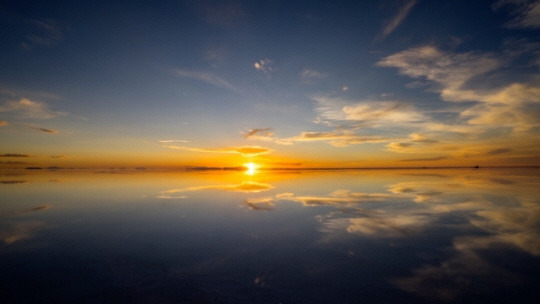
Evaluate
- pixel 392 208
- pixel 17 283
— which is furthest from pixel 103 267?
pixel 392 208

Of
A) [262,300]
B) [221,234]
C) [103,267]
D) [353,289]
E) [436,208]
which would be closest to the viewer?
[262,300]

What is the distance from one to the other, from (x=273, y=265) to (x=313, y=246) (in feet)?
8.17

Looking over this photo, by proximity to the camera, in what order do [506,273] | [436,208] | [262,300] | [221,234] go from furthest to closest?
[436,208]
[221,234]
[506,273]
[262,300]

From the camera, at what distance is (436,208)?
17.1 meters

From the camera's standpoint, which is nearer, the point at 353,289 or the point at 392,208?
the point at 353,289

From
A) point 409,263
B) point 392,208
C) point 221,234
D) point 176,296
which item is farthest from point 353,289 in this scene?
point 392,208

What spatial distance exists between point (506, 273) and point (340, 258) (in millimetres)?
4699

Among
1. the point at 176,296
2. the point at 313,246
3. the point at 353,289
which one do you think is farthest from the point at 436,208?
the point at 176,296

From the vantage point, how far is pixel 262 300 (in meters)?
6.11

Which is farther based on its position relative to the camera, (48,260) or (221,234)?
(221,234)

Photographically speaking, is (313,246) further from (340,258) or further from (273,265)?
(273,265)

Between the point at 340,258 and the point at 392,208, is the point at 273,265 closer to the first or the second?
the point at 340,258

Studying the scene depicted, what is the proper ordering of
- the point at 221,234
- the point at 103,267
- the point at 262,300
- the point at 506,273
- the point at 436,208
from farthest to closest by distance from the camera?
the point at 436,208
the point at 221,234
the point at 103,267
the point at 506,273
the point at 262,300

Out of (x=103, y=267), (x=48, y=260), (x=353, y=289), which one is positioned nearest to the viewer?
(x=353, y=289)
